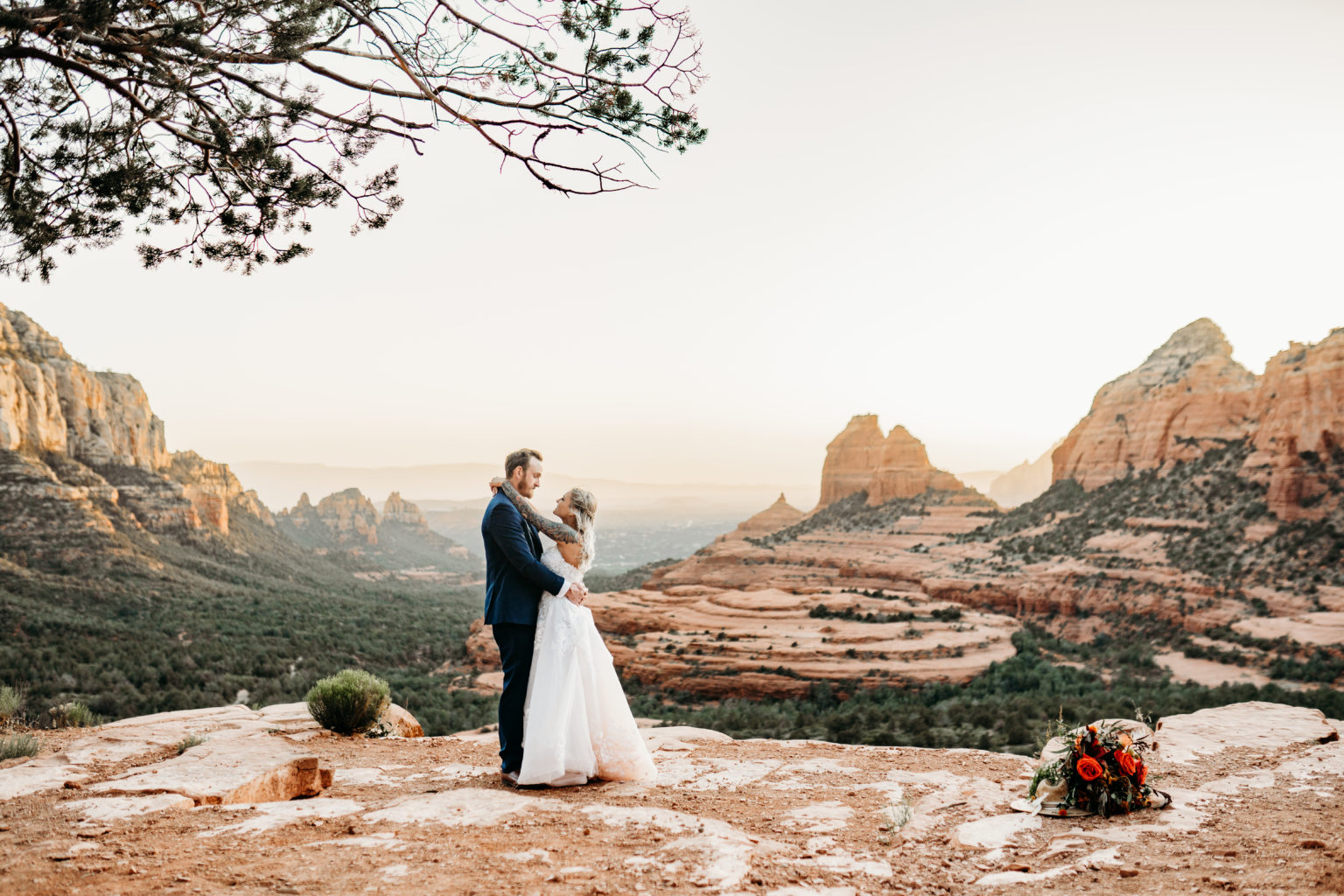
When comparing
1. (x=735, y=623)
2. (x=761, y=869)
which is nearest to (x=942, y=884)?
(x=761, y=869)

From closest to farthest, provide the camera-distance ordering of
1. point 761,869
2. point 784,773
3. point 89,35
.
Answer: point 761,869
point 89,35
point 784,773

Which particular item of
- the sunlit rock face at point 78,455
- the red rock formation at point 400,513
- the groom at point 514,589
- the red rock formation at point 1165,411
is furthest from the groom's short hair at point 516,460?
the red rock formation at point 400,513

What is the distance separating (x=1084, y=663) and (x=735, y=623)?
47.2ft

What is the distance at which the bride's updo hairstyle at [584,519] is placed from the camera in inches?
189

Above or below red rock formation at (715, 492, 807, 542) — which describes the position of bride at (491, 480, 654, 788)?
above

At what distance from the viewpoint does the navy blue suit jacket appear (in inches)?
180

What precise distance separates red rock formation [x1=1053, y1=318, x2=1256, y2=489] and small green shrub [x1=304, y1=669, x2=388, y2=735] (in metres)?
46.3

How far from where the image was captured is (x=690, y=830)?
3553mm

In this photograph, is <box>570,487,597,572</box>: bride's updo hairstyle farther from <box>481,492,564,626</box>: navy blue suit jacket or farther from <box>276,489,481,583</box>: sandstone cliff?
<box>276,489,481,583</box>: sandstone cliff

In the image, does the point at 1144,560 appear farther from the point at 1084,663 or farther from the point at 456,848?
the point at 456,848

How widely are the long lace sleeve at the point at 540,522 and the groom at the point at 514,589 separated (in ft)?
0.13

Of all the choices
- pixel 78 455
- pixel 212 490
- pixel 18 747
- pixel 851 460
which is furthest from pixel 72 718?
pixel 851 460

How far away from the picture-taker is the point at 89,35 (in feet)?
14.5

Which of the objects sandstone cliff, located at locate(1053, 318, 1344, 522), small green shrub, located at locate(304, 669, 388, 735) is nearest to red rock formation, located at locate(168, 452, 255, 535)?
small green shrub, located at locate(304, 669, 388, 735)
